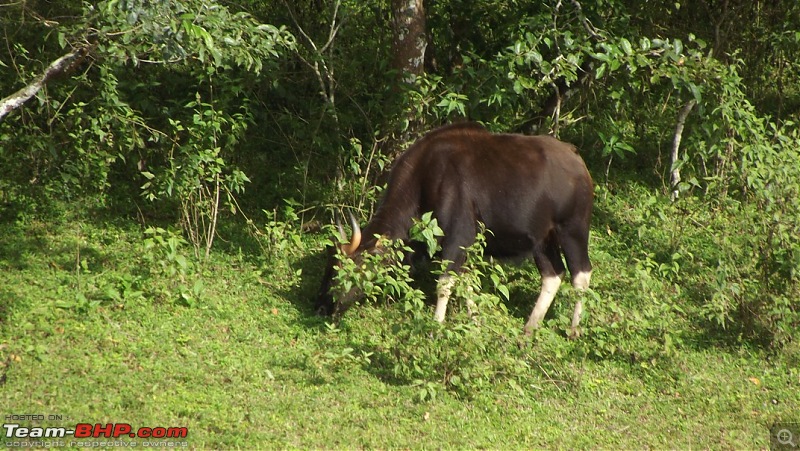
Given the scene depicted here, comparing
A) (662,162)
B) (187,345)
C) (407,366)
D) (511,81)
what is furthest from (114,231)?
(662,162)

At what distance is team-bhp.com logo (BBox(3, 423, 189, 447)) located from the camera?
203 inches

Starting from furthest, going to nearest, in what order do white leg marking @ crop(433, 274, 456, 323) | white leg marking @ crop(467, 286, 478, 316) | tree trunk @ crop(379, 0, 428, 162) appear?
tree trunk @ crop(379, 0, 428, 162) → white leg marking @ crop(433, 274, 456, 323) → white leg marking @ crop(467, 286, 478, 316)

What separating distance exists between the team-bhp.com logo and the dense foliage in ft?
5.90

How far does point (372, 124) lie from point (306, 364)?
3316mm

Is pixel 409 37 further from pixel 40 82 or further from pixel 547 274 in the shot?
pixel 40 82

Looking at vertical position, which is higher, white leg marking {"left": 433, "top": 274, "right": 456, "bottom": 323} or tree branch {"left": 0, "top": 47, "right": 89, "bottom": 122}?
tree branch {"left": 0, "top": 47, "right": 89, "bottom": 122}

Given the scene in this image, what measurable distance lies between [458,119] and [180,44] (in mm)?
3520

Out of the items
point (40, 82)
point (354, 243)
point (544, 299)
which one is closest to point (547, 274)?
point (544, 299)

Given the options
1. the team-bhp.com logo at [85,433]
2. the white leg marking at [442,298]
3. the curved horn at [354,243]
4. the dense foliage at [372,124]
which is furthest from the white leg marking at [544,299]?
the team-bhp.com logo at [85,433]

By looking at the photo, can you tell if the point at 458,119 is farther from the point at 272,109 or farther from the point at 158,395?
A: the point at 158,395

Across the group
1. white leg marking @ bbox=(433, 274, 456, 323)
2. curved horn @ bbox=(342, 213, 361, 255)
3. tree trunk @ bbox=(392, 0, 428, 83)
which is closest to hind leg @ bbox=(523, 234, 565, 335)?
white leg marking @ bbox=(433, 274, 456, 323)

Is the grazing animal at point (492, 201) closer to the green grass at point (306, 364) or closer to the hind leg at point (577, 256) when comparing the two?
the hind leg at point (577, 256)

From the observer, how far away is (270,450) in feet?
17.9

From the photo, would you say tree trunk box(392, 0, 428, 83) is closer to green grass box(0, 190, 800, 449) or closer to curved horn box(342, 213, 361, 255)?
curved horn box(342, 213, 361, 255)
